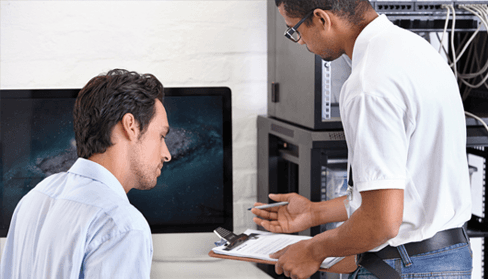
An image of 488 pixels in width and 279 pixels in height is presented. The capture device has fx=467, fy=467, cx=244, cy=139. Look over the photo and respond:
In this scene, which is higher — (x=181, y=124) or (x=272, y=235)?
A: (x=181, y=124)

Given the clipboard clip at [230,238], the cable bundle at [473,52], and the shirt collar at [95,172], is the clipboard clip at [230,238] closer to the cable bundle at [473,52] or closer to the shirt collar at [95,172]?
the shirt collar at [95,172]

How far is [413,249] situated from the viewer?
0.93 metres

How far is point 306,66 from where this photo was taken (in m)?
1.32

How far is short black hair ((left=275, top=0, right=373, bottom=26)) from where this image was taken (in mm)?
943

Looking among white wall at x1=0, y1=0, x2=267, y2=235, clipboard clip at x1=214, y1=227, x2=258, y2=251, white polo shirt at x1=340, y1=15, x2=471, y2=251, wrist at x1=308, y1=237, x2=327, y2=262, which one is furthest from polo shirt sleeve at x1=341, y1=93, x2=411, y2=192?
white wall at x1=0, y1=0, x2=267, y2=235

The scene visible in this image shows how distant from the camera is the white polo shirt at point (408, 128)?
2.75 ft

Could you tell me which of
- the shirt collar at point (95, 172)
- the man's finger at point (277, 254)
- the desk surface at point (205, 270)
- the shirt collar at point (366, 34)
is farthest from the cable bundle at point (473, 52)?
the shirt collar at point (95, 172)

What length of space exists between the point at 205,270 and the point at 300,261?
1.51 ft

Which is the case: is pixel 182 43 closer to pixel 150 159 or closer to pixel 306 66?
pixel 306 66

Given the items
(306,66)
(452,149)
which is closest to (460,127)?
(452,149)

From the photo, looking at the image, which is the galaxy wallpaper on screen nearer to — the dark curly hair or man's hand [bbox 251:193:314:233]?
man's hand [bbox 251:193:314:233]

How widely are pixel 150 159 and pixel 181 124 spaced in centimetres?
49

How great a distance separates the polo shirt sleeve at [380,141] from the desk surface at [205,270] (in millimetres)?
659

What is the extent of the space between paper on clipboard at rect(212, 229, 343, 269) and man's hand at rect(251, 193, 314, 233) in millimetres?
27
